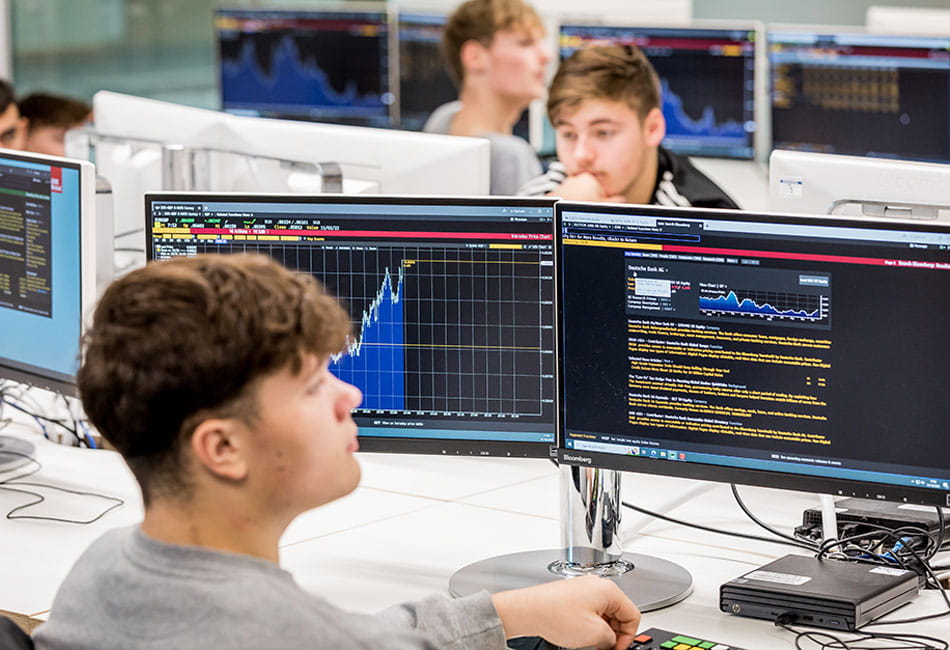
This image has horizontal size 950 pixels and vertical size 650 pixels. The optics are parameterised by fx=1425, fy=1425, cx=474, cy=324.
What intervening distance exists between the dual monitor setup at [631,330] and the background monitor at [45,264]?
0.28 m

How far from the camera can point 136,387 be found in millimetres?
1127

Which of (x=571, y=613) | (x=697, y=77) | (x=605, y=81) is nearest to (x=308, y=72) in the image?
(x=697, y=77)

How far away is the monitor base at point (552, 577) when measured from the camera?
1702 mm

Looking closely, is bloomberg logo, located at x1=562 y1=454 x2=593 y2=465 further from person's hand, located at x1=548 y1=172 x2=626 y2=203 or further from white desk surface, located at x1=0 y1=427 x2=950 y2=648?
person's hand, located at x1=548 y1=172 x2=626 y2=203

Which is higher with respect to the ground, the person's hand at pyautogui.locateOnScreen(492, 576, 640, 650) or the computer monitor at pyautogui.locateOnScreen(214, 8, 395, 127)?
the computer monitor at pyautogui.locateOnScreen(214, 8, 395, 127)

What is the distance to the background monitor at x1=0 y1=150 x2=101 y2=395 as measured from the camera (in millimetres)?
2150

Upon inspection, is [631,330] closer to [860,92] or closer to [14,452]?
[14,452]

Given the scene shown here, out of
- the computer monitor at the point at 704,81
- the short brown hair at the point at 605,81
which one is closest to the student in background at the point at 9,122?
the short brown hair at the point at 605,81

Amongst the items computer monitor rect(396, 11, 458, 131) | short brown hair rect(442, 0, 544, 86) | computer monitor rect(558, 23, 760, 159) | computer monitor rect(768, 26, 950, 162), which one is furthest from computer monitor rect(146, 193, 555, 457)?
computer monitor rect(396, 11, 458, 131)

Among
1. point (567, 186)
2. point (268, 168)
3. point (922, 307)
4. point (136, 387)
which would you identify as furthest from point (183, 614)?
point (567, 186)

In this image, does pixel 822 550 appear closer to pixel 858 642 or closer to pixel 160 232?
pixel 858 642

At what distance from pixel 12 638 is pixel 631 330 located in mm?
789

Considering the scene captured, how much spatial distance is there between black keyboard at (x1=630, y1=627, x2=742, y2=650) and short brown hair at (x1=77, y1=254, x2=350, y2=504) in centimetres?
57

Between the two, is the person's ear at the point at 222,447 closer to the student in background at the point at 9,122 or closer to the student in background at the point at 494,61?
the student in background at the point at 9,122
